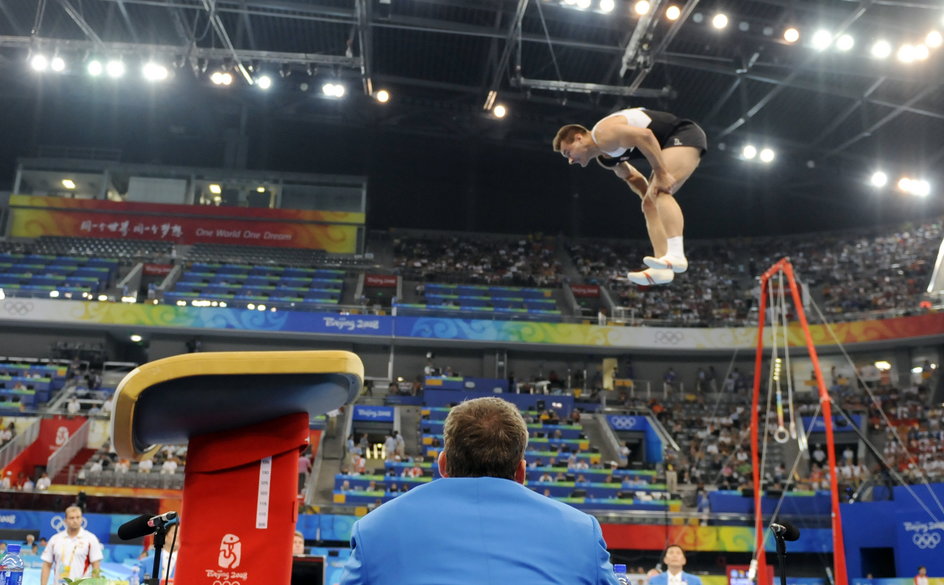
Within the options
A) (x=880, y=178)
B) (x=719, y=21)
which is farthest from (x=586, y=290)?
(x=719, y=21)

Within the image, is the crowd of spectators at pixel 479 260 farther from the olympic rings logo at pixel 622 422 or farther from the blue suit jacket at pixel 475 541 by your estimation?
the blue suit jacket at pixel 475 541

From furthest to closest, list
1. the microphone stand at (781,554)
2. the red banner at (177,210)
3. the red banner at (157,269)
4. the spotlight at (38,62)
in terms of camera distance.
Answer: the red banner at (177,210), the red banner at (157,269), the spotlight at (38,62), the microphone stand at (781,554)

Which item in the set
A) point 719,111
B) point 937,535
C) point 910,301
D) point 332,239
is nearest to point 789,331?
point 910,301

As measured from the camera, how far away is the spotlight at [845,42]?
18.9m

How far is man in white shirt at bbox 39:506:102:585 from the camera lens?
687 cm

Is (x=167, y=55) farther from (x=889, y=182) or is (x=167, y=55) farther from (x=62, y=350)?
(x=889, y=182)

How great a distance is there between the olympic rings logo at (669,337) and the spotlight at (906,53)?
10.8 meters

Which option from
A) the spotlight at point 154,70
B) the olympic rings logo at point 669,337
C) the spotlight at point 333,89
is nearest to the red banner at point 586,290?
the olympic rings logo at point 669,337

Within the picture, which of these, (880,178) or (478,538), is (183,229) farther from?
(478,538)

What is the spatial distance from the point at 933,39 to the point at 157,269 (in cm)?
2524

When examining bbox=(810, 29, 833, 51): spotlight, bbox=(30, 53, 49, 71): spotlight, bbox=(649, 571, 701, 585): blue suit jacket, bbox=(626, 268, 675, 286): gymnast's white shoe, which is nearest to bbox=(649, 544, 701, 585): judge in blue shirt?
bbox=(649, 571, 701, 585): blue suit jacket

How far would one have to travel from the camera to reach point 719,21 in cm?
1869

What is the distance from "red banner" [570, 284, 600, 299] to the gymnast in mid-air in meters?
22.8

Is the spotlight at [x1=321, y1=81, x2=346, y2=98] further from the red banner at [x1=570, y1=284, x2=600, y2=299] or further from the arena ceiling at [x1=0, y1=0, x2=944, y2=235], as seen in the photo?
the red banner at [x1=570, y1=284, x2=600, y2=299]
